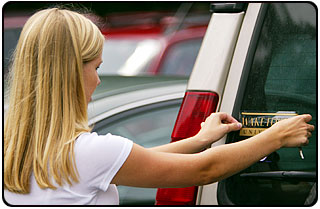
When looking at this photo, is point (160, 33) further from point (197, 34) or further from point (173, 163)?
point (173, 163)

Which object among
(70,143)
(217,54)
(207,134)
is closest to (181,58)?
(217,54)

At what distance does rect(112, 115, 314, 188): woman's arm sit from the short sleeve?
0.03 meters

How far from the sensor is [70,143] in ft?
5.65

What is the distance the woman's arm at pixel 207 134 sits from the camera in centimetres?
198

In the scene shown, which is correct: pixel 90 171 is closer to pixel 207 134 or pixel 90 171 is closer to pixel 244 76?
pixel 207 134

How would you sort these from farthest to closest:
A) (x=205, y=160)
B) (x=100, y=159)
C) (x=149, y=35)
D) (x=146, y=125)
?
(x=149, y=35), (x=146, y=125), (x=205, y=160), (x=100, y=159)

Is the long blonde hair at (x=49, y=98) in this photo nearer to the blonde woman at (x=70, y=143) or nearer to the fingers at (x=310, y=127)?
the blonde woman at (x=70, y=143)

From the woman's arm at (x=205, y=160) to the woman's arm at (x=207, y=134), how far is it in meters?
0.15

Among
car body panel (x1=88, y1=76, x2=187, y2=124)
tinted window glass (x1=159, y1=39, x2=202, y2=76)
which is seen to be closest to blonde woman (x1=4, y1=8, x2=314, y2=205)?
car body panel (x1=88, y1=76, x2=187, y2=124)

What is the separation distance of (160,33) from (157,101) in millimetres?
3976

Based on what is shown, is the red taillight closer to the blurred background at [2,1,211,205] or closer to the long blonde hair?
the long blonde hair

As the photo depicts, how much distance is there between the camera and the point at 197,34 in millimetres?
7344

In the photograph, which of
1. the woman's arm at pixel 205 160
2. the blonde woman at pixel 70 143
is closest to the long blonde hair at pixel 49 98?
the blonde woman at pixel 70 143

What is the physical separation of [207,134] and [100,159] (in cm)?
48
